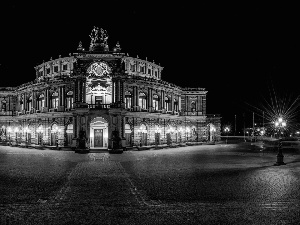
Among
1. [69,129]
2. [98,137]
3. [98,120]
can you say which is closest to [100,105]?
[98,120]

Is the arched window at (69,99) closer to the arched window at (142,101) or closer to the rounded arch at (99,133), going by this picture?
the rounded arch at (99,133)

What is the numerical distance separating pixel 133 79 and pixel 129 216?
151 ft

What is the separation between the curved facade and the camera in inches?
2064

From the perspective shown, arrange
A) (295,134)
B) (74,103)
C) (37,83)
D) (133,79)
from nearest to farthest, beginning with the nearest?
1. (74,103)
2. (133,79)
3. (37,83)
4. (295,134)

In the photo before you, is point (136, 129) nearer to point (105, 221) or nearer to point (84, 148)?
point (84, 148)

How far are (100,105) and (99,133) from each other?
15.6ft

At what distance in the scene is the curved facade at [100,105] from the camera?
5244 cm

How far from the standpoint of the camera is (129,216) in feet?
40.5

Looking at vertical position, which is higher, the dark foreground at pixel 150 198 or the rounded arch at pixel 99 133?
the rounded arch at pixel 99 133

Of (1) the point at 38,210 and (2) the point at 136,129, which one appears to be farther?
(2) the point at 136,129

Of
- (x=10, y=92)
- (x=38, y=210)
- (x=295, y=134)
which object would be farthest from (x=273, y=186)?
(x=295, y=134)

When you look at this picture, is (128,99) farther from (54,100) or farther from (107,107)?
(54,100)

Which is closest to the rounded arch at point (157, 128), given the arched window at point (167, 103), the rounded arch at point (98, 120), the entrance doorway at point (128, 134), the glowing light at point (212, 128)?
the arched window at point (167, 103)

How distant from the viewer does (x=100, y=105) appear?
51.8 metres
